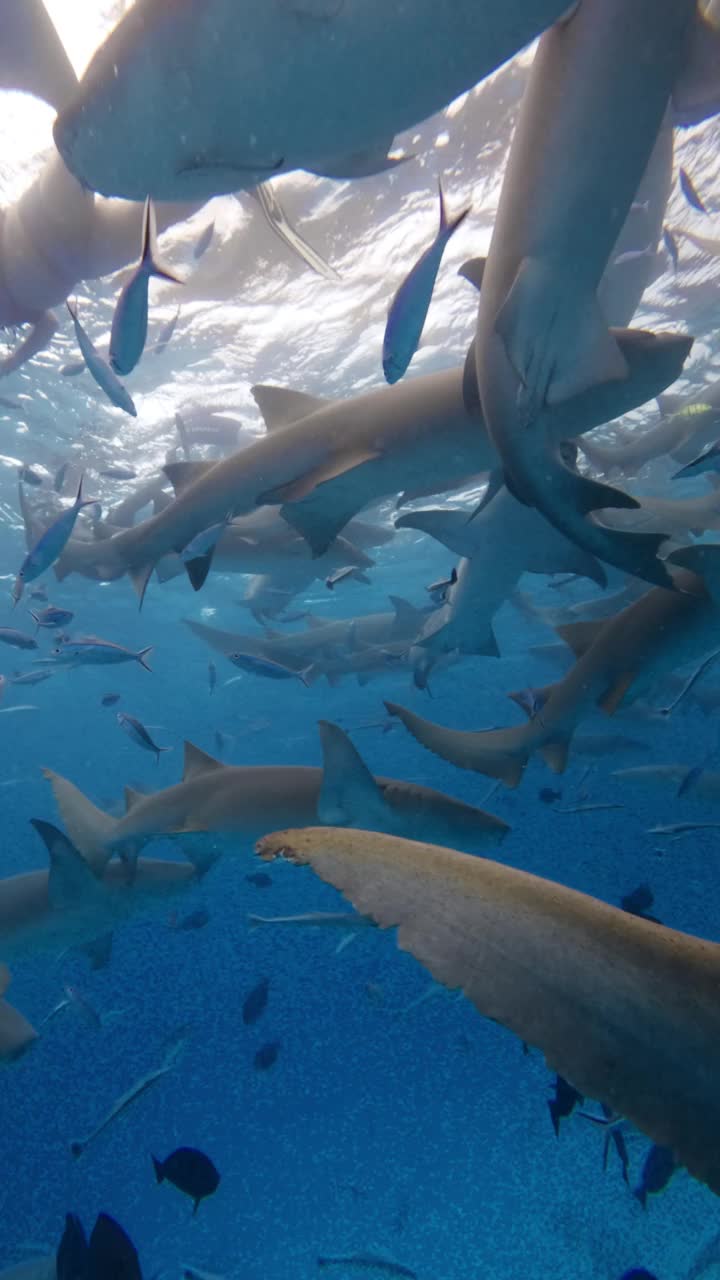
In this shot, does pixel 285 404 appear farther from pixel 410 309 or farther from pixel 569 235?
pixel 569 235

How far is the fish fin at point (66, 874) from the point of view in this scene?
5191 millimetres

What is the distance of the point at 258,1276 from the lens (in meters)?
6.95

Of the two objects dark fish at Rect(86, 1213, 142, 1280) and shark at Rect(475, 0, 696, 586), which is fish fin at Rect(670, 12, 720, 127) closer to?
shark at Rect(475, 0, 696, 586)

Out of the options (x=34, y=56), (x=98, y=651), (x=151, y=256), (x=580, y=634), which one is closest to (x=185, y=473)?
(x=151, y=256)

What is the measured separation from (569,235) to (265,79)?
1.27 meters

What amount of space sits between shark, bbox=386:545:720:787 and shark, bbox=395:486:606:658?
830mm

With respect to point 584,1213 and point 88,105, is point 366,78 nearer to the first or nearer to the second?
point 88,105

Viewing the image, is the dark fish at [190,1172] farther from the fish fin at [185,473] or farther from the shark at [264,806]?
the fish fin at [185,473]

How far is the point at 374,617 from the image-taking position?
55.8 feet

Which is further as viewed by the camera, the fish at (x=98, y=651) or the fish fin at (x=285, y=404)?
the fish at (x=98, y=651)

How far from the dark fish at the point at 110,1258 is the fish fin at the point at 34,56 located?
20.4 feet


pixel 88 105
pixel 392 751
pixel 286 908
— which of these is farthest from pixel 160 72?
pixel 392 751

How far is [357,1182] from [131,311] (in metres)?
9.67

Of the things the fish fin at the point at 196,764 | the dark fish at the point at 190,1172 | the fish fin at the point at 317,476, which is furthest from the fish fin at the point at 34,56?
the dark fish at the point at 190,1172
